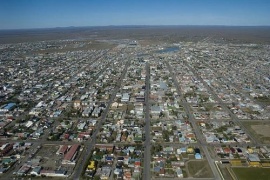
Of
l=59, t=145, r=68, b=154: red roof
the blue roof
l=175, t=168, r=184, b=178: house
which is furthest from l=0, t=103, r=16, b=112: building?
l=175, t=168, r=184, b=178: house

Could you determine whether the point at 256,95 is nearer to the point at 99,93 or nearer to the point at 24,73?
the point at 99,93

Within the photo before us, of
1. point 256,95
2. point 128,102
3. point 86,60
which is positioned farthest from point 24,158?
point 86,60

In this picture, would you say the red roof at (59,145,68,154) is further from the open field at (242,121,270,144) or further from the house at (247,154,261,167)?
the open field at (242,121,270,144)

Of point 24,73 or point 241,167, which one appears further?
point 24,73

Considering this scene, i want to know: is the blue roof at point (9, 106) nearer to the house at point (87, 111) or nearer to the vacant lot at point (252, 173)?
the house at point (87, 111)

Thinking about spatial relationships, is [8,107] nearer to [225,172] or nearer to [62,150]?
[62,150]

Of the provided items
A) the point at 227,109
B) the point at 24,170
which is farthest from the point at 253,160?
the point at 24,170

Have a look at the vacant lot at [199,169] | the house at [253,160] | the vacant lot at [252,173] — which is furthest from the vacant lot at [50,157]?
the house at [253,160]
